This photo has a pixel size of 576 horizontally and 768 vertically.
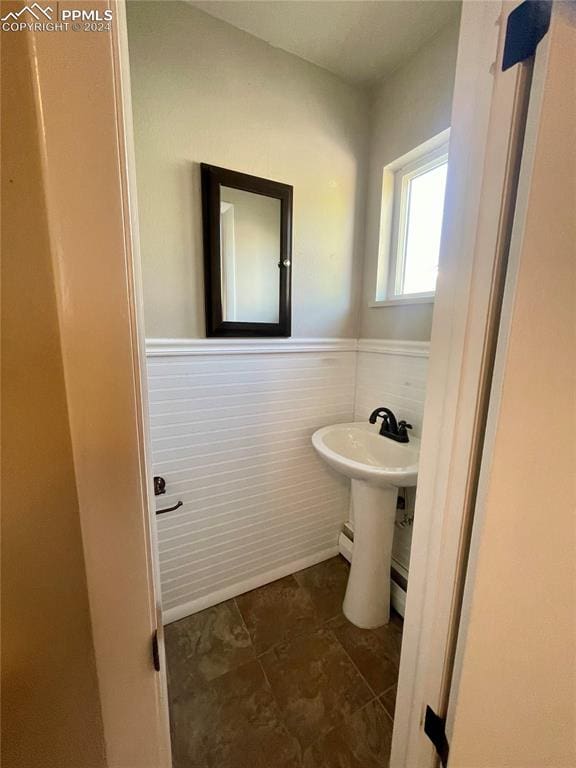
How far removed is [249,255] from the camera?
1.33 meters

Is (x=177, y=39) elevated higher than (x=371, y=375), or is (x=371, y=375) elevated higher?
(x=177, y=39)

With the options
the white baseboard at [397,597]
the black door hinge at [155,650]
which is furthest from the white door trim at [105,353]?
the white baseboard at [397,597]

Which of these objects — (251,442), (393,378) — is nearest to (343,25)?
(393,378)

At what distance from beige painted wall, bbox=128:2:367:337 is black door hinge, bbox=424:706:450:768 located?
1.30 m

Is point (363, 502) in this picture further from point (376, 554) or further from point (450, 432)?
point (450, 432)

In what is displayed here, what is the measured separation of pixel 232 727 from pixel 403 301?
5.85 ft

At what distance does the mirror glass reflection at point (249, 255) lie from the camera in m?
1.26

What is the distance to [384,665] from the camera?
3.94 ft

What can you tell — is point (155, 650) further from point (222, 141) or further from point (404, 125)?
point (404, 125)

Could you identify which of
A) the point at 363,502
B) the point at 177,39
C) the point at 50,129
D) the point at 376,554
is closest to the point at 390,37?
the point at 177,39

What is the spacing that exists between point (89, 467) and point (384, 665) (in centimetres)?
152

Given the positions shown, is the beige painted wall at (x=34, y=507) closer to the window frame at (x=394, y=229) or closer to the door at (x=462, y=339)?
the door at (x=462, y=339)

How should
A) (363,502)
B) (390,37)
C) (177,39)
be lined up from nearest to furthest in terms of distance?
A: (177,39) → (390,37) → (363,502)

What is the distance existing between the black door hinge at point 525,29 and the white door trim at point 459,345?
0.04 feet
